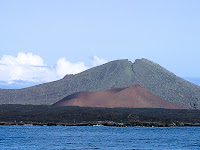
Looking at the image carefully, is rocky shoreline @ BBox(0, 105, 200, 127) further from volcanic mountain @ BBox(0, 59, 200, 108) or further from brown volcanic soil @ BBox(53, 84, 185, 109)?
volcanic mountain @ BBox(0, 59, 200, 108)

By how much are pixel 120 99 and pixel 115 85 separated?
2183cm

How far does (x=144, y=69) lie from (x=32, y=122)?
88.2 meters

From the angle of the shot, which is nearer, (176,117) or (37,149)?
(37,149)

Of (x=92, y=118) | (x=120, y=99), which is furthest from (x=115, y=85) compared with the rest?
(x=92, y=118)

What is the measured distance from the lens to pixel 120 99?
6275 inches

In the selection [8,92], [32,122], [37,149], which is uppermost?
[8,92]

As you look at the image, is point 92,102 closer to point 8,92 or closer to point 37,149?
point 8,92

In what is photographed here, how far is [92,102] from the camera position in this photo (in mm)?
158250

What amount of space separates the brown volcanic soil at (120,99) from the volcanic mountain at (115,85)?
47.5ft

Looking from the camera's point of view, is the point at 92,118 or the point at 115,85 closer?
the point at 92,118

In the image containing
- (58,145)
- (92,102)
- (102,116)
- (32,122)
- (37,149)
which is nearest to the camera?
(37,149)

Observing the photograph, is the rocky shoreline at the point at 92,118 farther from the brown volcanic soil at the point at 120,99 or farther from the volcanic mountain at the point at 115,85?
the volcanic mountain at the point at 115,85

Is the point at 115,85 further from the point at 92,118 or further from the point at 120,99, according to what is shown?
the point at 92,118

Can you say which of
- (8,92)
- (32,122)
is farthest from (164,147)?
(8,92)
